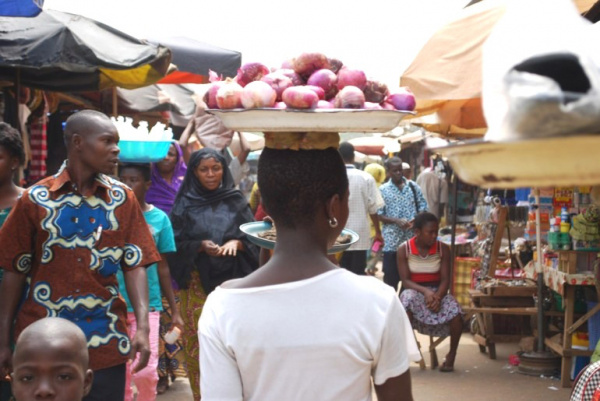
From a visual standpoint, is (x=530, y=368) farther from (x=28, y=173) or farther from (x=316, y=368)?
(x=316, y=368)

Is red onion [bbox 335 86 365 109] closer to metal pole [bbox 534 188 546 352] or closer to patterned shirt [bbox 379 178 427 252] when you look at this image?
metal pole [bbox 534 188 546 352]

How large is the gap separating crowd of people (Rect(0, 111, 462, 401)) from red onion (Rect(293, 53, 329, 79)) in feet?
1.40

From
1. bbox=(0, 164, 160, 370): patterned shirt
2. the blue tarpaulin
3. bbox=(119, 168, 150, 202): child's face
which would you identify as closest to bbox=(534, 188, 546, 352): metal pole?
bbox=(119, 168, 150, 202): child's face

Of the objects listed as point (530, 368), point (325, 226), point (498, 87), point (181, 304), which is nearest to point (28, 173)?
point (181, 304)

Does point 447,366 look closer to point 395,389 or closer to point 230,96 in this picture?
point 230,96

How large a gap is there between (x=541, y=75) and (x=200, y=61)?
8.42 m

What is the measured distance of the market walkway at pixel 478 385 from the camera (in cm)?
728

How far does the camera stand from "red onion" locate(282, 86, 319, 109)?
2631 mm

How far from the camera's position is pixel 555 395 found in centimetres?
726

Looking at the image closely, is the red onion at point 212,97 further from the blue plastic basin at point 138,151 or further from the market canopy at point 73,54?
the blue plastic basin at point 138,151

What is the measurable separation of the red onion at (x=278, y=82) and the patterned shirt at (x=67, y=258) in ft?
4.36

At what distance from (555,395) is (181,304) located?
130 inches

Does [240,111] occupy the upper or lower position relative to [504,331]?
upper

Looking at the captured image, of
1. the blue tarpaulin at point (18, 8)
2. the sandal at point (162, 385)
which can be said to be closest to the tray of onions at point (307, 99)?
the blue tarpaulin at point (18, 8)
